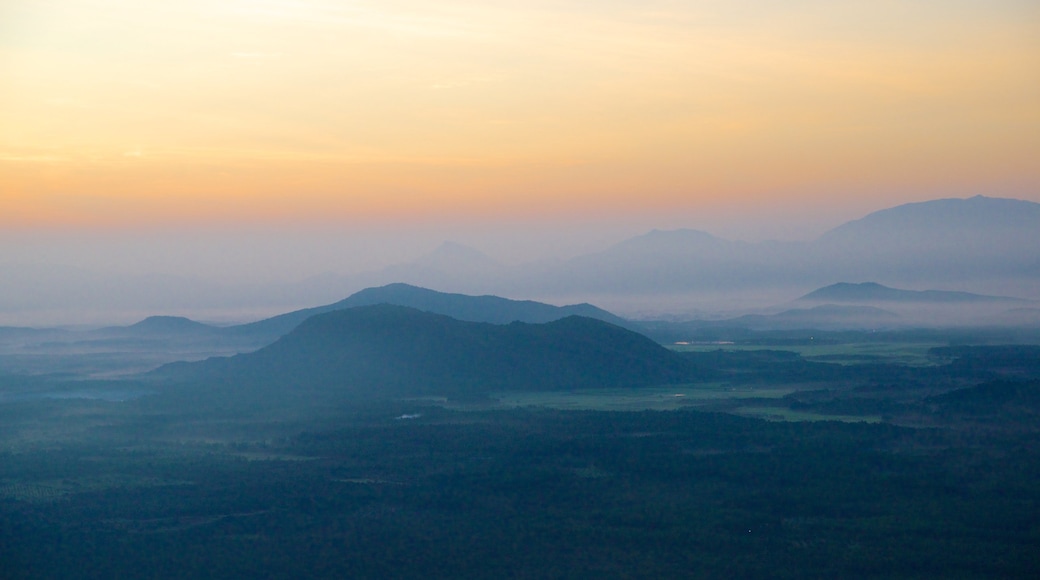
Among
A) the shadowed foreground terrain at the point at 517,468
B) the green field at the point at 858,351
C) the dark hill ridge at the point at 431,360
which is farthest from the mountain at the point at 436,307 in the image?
the shadowed foreground terrain at the point at 517,468

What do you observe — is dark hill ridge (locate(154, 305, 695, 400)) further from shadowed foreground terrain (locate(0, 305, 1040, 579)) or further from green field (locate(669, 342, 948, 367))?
green field (locate(669, 342, 948, 367))

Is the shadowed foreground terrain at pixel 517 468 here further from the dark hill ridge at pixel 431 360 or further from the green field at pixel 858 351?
the green field at pixel 858 351

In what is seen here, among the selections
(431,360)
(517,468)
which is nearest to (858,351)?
(431,360)

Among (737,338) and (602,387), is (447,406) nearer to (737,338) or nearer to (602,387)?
(602,387)

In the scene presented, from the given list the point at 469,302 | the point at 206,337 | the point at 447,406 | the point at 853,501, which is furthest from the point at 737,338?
the point at 853,501

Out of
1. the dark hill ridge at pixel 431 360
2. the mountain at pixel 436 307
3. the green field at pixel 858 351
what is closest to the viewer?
the dark hill ridge at pixel 431 360

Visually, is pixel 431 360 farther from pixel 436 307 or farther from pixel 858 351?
pixel 858 351

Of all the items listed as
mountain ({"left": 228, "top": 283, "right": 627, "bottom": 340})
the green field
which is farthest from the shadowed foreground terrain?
mountain ({"left": 228, "top": 283, "right": 627, "bottom": 340})
